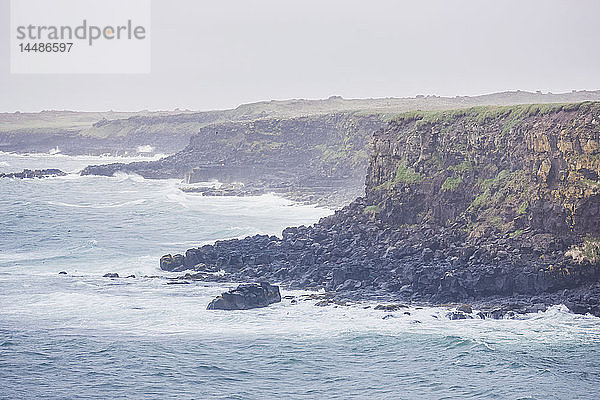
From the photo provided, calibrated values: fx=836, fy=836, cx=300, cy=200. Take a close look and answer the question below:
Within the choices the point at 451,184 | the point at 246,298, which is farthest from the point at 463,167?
the point at 246,298

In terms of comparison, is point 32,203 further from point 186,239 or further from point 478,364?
point 478,364

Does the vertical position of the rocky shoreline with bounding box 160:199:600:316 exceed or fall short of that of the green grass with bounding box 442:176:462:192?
it falls short

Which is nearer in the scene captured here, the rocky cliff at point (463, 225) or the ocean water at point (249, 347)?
the ocean water at point (249, 347)

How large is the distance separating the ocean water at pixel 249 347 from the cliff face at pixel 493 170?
653cm

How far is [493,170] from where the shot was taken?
157 feet

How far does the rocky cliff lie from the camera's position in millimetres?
40281

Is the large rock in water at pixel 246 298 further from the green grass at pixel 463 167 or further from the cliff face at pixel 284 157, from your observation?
the cliff face at pixel 284 157

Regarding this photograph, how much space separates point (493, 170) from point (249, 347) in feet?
65.1

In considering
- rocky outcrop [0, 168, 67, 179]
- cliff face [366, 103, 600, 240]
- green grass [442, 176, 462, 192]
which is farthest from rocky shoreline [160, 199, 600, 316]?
rocky outcrop [0, 168, 67, 179]

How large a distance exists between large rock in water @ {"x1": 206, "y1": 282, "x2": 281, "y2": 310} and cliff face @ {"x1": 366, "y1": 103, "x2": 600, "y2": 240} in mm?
11346

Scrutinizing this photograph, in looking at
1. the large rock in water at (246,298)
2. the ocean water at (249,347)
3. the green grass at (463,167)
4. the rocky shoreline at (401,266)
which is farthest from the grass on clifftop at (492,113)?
the large rock in water at (246,298)

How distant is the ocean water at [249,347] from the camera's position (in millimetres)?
30281

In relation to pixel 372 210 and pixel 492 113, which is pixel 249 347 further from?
pixel 492 113

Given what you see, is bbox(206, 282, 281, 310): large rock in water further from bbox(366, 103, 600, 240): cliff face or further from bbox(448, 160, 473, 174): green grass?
bbox(448, 160, 473, 174): green grass
